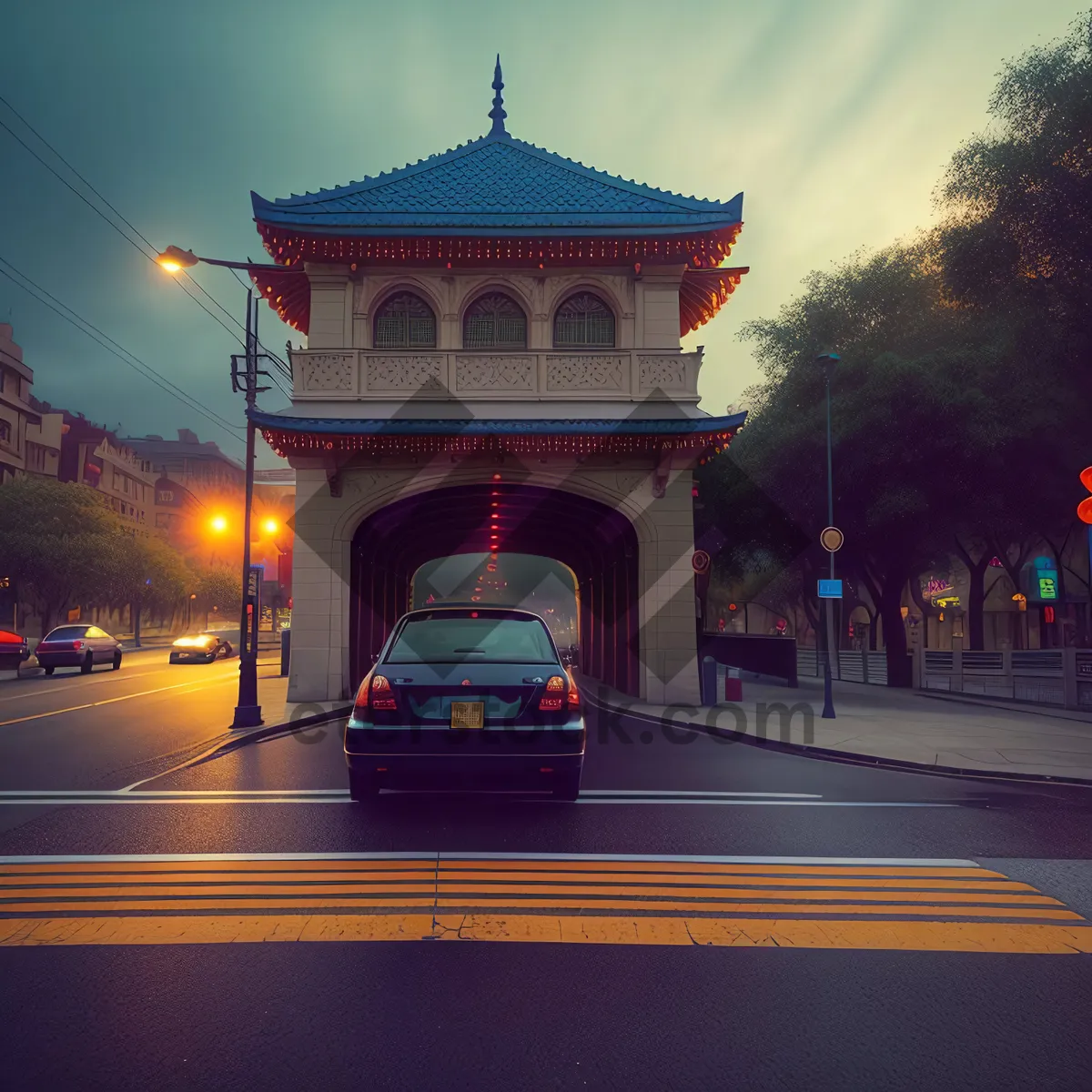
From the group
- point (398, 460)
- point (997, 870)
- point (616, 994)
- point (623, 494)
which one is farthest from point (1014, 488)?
point (616, 994)

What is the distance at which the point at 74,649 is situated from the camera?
29.1m

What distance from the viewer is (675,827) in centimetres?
694

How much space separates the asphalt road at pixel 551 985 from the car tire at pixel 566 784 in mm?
301

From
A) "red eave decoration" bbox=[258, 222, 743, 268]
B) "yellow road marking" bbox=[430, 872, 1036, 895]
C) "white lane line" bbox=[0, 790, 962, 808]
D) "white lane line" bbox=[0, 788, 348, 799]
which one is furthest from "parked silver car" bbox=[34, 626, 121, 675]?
"yellow road marking" bbox=[430, 872, 1036, 895]

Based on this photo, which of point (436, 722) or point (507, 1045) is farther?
point (436, 722)

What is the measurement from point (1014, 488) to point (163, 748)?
76.4 feet

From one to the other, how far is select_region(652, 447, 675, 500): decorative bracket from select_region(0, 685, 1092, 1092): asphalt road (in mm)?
11720

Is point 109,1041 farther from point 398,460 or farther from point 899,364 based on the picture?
point 899,364

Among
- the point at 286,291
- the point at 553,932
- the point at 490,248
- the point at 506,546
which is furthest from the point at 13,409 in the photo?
the point at 553,932

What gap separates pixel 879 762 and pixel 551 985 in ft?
27.3

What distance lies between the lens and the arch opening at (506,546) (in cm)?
1975

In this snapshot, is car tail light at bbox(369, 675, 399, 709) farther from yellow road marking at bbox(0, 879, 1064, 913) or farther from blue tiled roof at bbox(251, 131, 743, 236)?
blue tiled roof at bbox(251, 131, 743, 236)

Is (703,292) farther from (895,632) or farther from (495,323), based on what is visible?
(895,632)

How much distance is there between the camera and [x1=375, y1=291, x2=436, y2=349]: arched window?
1914 centimetres
